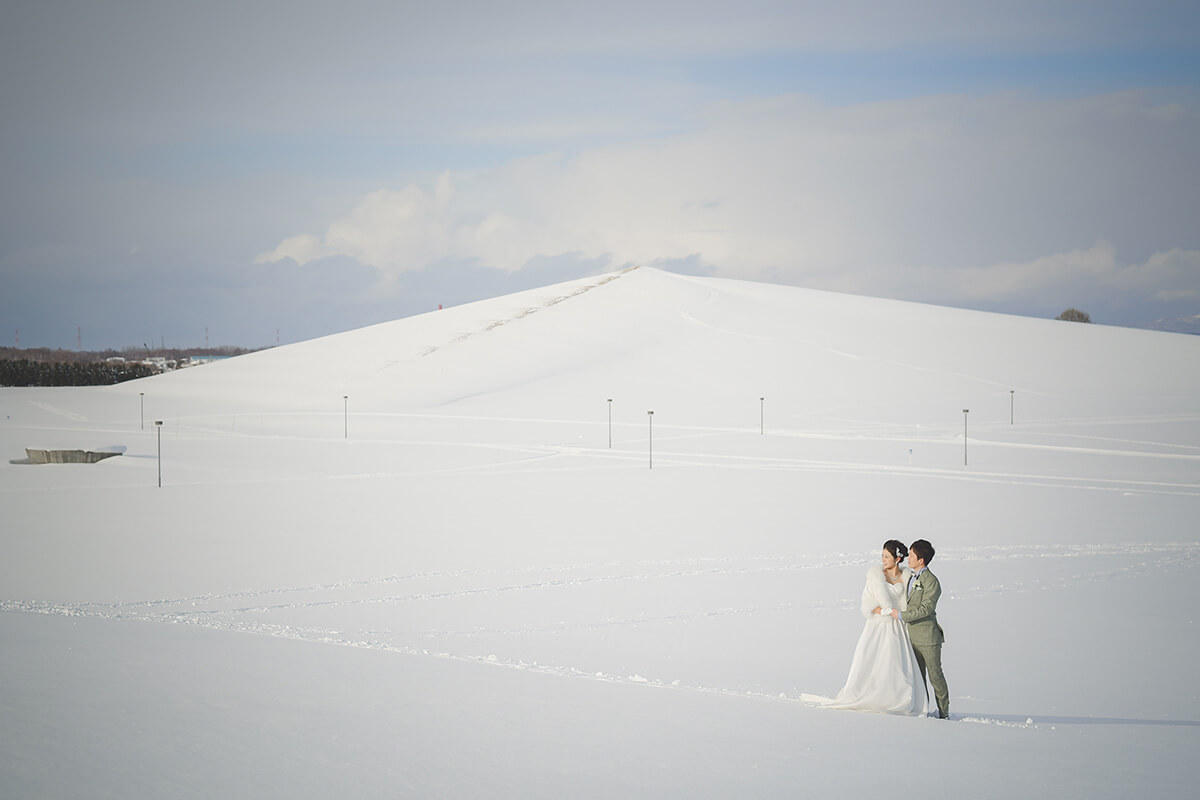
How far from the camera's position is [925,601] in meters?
6.59

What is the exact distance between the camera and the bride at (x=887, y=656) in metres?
6.69

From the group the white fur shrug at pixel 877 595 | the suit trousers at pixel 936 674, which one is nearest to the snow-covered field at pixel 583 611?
the suit trousers at pixel 936 674

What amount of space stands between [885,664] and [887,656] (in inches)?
2.3

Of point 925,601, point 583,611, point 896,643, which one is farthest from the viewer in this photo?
point 583,611

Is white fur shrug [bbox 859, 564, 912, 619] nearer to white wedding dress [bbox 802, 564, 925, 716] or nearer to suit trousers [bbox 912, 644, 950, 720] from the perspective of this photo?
white wedding dress [bbox 802, 564, 925, 716]

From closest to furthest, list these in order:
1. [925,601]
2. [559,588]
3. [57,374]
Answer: [925,601], [559,588], [57,374]

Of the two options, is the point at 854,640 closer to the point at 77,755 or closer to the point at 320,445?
the point at 77,755

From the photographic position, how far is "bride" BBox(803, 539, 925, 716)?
6.69 meters

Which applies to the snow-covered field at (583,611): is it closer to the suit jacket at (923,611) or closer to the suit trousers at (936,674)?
the suit trousers at (936,674)

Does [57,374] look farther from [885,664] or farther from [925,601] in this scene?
[925,601]

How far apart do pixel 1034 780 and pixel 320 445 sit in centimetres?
3084

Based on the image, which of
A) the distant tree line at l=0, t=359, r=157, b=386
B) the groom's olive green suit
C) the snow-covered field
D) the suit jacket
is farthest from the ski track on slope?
the distant tree line at l=0, t=359, r=157, b=386

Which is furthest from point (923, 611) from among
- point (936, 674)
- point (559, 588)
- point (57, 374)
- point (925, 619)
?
point (57, 374)

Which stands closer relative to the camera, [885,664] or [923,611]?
[923,611]
